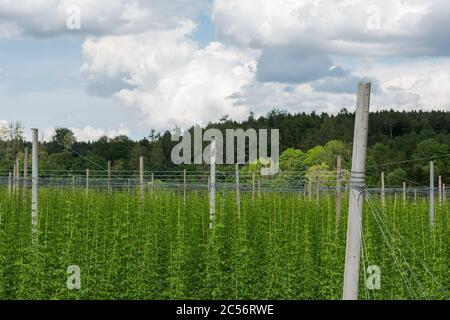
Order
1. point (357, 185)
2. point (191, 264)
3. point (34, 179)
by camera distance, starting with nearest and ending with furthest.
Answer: point (357, 185) → point (34, 179) → point (191, 264)

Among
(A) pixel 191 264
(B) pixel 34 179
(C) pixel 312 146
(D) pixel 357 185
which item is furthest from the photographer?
(C) pixel 312 146

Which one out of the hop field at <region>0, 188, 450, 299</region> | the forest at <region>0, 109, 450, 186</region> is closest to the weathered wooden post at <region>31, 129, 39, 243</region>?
the hop field at <region>0, 188, 450, 299</region>

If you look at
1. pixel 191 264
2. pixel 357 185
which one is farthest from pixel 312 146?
pixel 357 185

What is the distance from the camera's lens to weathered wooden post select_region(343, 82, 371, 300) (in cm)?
569

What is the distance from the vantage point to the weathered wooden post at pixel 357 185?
18.7 feet

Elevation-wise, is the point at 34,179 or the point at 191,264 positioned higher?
the point at 34,179

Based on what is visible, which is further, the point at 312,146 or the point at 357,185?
the point at 312,146

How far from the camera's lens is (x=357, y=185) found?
18.9ft

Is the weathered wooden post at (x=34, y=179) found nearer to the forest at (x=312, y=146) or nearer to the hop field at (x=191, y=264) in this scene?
the hop field at (x=191, y=264)

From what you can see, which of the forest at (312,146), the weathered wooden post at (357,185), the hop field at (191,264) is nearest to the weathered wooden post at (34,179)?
the hop field at (191,264)

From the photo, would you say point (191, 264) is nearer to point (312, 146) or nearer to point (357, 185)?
point (357, 185)

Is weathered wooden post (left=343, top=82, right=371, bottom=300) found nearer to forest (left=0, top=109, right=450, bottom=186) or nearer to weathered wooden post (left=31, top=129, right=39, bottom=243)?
weathered wooden post (left=31, top=129, right=39, bottom=243)

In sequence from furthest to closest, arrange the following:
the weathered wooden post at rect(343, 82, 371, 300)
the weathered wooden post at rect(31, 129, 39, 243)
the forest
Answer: the forest → the weathered wooden post at rect(31, 129, 39, 243) → the weathered wooden post at rect(343, 82, 371, 300)
